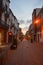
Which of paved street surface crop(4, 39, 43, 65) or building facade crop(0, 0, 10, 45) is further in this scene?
building facade crop(0, 0, 10, 45)

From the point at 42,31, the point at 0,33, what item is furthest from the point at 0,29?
the point at 42,31

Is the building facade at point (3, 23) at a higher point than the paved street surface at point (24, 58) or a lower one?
higher

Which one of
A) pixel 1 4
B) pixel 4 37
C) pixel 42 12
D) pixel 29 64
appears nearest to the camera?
pixel 29 64

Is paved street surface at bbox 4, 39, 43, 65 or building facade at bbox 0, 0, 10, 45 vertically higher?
building facade at bbox 0, 0, 10, 45

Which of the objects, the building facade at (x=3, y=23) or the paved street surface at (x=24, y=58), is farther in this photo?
the building facade at (x=3, y=23)

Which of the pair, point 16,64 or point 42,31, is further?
point 42,31

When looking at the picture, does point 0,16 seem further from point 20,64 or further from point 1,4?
point 20,64

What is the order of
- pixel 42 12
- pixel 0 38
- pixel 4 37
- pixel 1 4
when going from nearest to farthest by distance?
1. pixel 1 4
2. pixel 0 38
3. pixel 4 37
4. pixel 42 12

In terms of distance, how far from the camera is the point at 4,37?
41.5 meters

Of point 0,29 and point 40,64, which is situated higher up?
point 0,29

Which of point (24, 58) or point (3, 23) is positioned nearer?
point (24, 58)

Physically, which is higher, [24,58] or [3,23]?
[3,23]

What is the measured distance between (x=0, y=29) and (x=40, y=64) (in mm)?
27155

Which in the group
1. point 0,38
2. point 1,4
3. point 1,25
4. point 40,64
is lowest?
point 40,64
